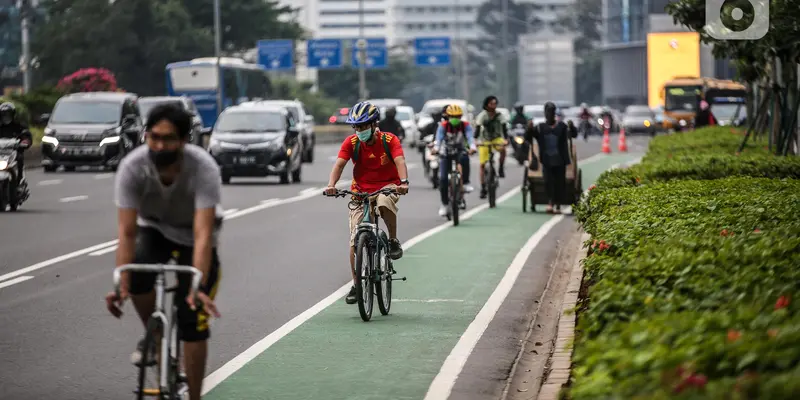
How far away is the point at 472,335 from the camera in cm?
1111

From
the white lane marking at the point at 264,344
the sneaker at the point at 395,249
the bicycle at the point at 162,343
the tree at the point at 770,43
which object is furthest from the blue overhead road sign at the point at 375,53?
the bicycle at the point at 162,343

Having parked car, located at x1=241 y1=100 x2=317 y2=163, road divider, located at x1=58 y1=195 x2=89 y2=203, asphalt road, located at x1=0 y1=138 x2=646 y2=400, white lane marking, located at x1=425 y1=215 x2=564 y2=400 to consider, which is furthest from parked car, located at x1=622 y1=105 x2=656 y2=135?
white lane marking, located at x1=425 y1=215 x2=564 y2=400

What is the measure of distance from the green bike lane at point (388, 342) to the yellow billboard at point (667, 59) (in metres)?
68.7

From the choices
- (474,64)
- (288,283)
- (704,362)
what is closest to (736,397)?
(704,362)

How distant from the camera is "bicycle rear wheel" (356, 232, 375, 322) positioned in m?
11.3

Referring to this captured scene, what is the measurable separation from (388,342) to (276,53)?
72713 millimetres

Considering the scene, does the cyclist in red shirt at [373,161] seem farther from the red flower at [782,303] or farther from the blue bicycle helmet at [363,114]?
the red flower at [782,303]

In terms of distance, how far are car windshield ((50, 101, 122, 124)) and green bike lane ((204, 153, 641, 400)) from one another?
71.1 ft

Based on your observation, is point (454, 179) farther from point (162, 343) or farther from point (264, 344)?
point (162, 343)

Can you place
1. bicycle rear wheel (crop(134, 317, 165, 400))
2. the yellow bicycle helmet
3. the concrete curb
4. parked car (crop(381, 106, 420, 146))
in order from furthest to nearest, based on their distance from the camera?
parked car (crop(381, 106, 420, 146)) < the yellow bicycle helmet < the concrete curb < bicycle rear wheel (crop(134, 317, 165, 400))

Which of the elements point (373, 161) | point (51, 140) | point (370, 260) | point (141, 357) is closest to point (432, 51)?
point (51, 140)

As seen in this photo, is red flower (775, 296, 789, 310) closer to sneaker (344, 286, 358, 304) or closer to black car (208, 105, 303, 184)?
sneaker (344, 286, 358, 304)

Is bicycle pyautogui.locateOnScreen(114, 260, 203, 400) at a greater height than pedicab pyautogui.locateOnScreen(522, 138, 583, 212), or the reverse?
bicycle pyautogui.locateOnScreen(114, 260, 203, 400)

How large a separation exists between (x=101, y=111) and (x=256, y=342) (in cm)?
2822
